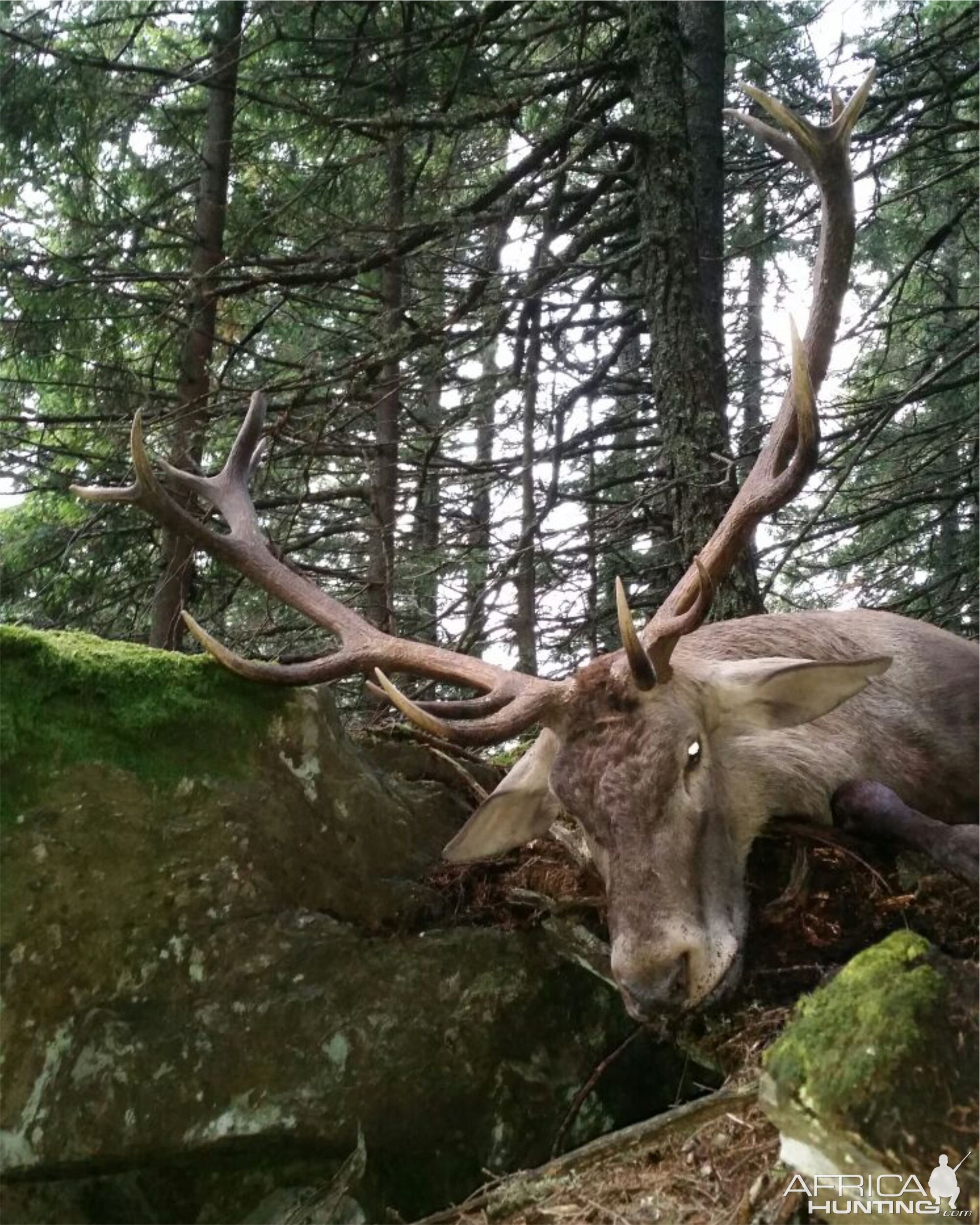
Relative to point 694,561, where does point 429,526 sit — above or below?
above

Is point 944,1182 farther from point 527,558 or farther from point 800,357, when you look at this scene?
point 527,558

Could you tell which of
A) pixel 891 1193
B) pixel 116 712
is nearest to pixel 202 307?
pixel 116 712

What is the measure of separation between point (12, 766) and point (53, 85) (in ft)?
24.8

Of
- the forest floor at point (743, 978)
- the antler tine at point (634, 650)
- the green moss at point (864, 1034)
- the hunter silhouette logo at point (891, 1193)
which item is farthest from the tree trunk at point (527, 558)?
the hunter silhouette logo at point (891, 1193)

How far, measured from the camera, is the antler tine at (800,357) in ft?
13.4

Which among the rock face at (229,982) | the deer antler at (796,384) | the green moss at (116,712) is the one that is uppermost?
the deer antler at (796,384)

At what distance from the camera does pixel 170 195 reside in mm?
9766

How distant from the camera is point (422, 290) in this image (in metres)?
9.81

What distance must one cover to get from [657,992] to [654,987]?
0.6 inches

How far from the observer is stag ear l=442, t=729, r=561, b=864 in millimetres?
4383

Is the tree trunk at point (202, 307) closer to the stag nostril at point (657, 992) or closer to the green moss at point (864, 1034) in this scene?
the stag nostril at point (657, 992)

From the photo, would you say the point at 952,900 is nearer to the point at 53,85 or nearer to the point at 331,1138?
the point at 331,1138

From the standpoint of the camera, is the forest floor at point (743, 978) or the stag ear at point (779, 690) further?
the stag ear at point (779, 690)

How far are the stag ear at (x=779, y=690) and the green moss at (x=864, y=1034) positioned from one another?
133cm
